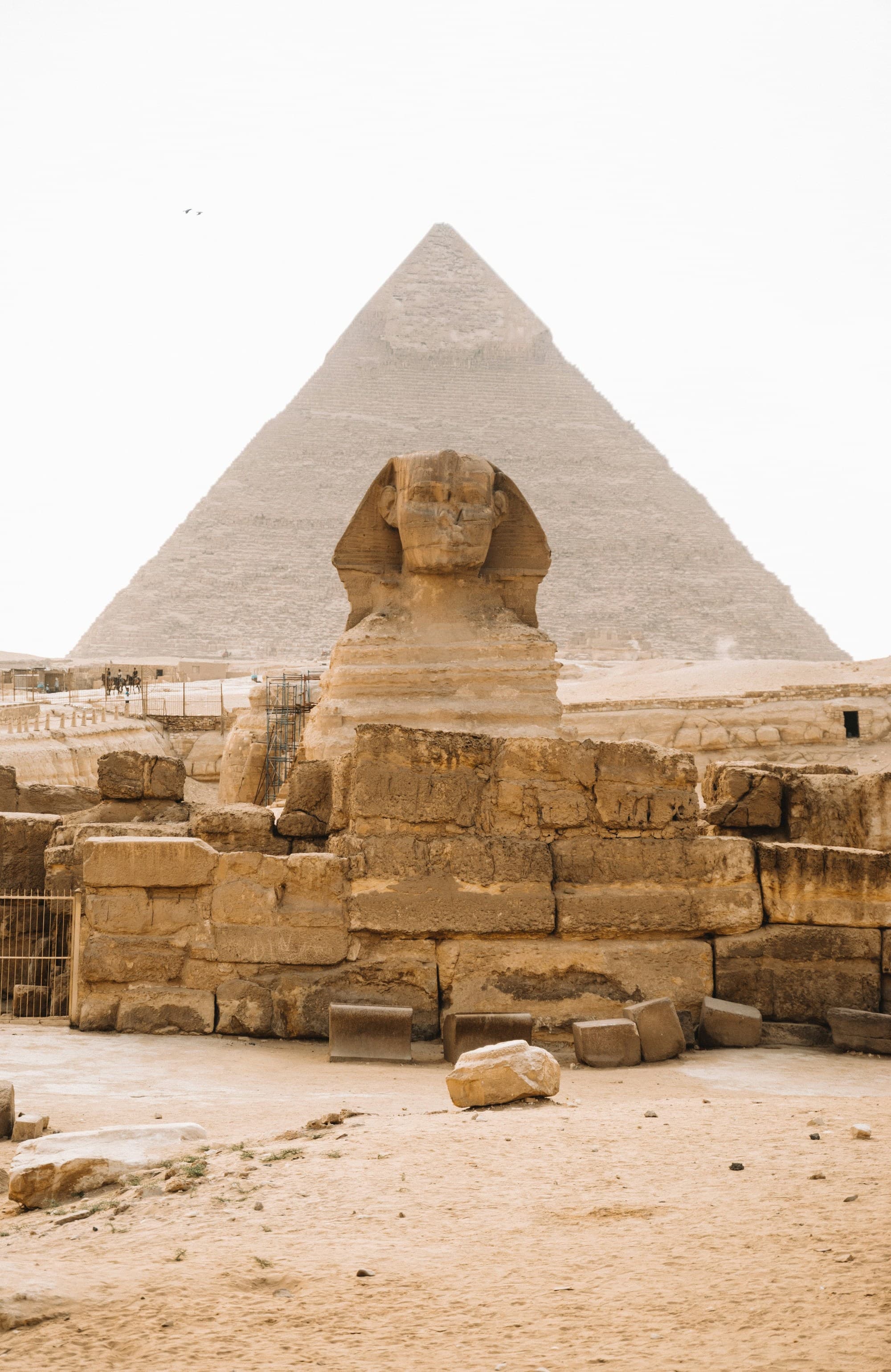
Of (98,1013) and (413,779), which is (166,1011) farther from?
(413,779)

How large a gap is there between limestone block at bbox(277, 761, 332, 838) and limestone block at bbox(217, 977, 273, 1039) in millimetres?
560

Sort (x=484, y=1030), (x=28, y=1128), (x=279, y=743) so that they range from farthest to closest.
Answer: (x=279, y=743)
(x=484, y=1030)
(x=28, y=1128)

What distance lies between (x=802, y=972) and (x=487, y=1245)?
228 cm

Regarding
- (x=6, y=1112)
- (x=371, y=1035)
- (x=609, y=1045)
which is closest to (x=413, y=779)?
(x=371, y=1035)

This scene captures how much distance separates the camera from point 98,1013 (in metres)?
4.16

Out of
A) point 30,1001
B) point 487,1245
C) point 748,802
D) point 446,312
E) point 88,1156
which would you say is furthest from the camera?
point 446,312

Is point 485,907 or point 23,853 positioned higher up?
point 23,853

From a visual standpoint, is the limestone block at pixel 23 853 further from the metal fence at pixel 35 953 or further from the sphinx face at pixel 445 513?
the sphinx face at pixel 445 513

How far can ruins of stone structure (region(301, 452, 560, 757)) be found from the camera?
24.6ft

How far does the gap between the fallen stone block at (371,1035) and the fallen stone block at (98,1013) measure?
658mm

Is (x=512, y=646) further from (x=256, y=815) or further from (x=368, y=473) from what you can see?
(x=368, y=473)

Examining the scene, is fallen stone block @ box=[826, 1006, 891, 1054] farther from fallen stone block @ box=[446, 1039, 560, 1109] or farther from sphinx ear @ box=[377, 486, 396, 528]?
sphinx ear @ box=[377, 486, 396, 528]

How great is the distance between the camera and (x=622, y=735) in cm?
1888

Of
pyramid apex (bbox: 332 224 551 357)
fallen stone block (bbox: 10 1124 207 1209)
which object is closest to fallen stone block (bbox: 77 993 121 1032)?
fallen stone block (bbox: 10 1124 207 1209)
